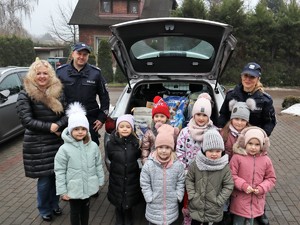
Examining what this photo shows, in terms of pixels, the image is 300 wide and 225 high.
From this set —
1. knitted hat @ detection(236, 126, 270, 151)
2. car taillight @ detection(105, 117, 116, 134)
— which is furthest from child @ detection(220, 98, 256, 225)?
car taillight @ detection(105, 117, 116, 134)

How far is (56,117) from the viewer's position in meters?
3.58

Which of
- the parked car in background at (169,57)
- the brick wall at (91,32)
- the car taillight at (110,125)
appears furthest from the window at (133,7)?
the car taillight at (110,125)

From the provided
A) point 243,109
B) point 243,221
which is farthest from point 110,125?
point 243,221

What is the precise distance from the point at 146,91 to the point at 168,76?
685mm

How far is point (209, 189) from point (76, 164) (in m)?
1.29

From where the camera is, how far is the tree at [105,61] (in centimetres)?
1919

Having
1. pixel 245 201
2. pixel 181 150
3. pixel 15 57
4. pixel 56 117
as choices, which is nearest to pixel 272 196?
pixel 245 201

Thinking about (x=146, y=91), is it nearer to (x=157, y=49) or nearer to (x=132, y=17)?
(x=157, y=49)

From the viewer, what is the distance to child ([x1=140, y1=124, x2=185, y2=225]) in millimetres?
3154

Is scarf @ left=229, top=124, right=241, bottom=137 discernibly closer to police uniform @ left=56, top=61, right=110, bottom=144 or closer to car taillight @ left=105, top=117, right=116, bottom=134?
car taillight @ left=105, top=117, right=116, bottom=134

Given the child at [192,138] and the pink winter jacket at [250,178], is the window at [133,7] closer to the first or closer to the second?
the child at [192,138]

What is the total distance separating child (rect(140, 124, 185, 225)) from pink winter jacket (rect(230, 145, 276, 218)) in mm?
544

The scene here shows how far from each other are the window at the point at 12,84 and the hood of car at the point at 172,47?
3293 millimetres

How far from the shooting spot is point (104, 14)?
26.9m
